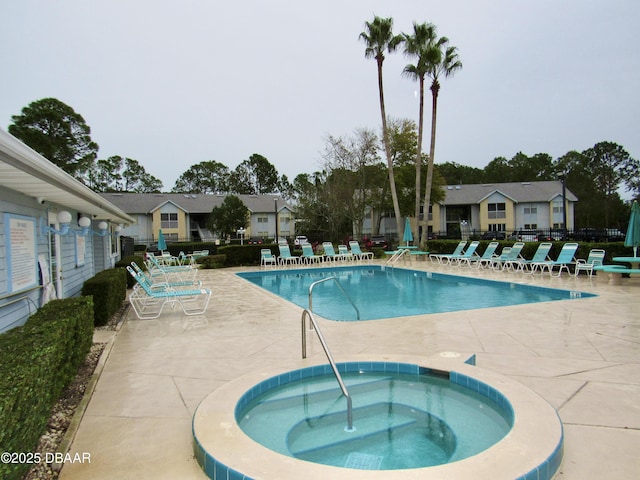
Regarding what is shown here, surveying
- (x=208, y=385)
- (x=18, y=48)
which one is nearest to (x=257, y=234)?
(x=18, y=48)

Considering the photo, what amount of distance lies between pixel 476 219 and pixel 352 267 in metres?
27.9

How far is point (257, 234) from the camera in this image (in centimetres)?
4375

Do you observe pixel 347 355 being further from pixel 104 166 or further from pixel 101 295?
pixel 104 166

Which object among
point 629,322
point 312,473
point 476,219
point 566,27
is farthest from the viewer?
point 476,219

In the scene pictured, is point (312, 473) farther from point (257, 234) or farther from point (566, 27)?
point (257, 234)

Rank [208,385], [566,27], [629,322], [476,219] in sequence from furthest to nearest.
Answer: [476,219] → [566,27] → [629,322] → [208,385]

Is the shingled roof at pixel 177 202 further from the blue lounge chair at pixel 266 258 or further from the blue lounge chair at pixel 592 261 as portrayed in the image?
the blue lounge chair at pixel 592 261

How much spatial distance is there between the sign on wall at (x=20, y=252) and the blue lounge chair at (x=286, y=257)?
1335 centimetres

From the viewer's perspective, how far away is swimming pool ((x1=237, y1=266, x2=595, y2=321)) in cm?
933

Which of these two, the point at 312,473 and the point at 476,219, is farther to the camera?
the point at 476,219

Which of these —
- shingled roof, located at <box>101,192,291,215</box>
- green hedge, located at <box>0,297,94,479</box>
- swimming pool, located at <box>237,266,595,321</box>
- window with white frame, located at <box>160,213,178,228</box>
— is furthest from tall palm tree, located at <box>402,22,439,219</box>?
window with white frame, located at <box>160,213,178,228</box>

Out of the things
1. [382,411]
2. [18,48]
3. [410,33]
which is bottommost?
[382,411]

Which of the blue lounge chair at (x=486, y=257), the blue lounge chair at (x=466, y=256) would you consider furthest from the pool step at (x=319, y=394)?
the blue lounge chair at (x=466, y=256)

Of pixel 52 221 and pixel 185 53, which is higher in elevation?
pixel 185 53
